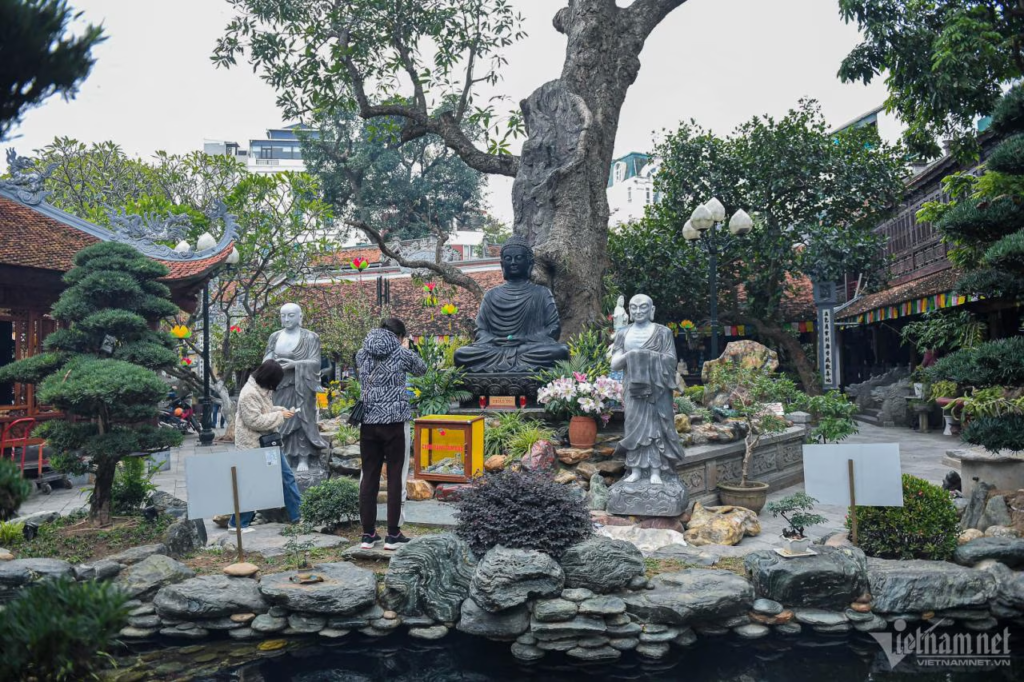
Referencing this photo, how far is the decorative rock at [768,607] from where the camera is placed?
4969mm

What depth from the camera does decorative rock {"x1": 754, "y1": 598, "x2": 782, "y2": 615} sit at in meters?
4.97

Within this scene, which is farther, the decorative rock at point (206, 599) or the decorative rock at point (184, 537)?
the decorative rock at point (184, 537)

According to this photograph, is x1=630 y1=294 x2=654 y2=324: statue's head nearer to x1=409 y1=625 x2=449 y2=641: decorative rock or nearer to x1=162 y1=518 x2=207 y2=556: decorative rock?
x1=409 y1=625 x2=449 y2=641: decorative rock

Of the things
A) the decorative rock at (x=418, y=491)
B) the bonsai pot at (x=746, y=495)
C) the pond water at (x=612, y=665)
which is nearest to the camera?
the pond water at (x=612, y=665)

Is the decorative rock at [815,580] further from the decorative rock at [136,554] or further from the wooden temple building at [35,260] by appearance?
the wooden temple building at [35,260]

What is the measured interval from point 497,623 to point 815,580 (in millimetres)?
2176

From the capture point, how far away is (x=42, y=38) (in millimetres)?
2508

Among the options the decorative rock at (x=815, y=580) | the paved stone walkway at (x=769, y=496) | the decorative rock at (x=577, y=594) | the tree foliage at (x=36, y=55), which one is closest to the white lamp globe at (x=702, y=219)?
the paved stone walkway at (x=769, y=496)

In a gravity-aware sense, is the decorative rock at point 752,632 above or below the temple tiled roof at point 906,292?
below

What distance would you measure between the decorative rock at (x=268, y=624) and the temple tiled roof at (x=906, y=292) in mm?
11867

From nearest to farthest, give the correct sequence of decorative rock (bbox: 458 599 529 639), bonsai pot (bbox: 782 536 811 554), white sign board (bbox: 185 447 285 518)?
decorative rock (bbox: 458 599 529 639) < bonsai pot (bbox: 782 536 811 554) < white sign board (bbox: 185 447 285 518)

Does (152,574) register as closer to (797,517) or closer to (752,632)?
(752,632)

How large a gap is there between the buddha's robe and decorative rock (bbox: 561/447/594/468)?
5.61ft

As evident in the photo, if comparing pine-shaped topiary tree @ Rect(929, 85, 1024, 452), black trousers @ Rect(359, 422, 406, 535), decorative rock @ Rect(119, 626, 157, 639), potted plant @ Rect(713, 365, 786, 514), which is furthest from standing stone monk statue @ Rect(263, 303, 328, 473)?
pine-shaped topiary tree @ Rect(929, 85, 1024, 452)
